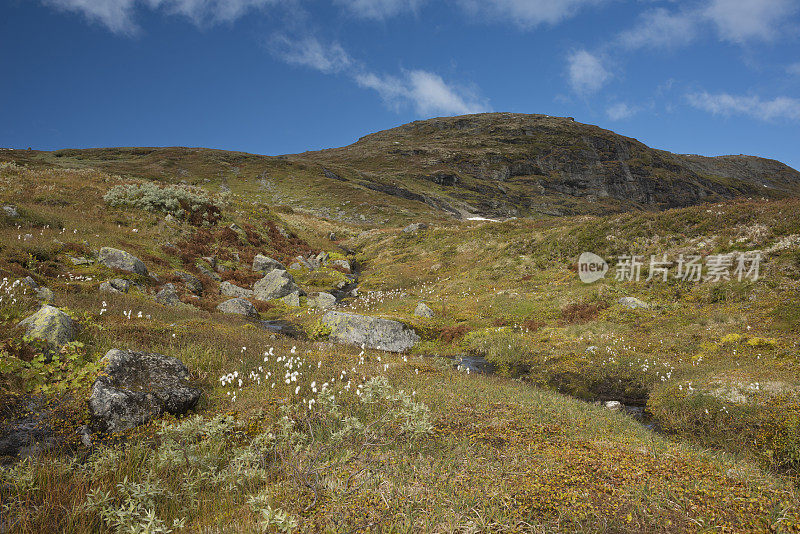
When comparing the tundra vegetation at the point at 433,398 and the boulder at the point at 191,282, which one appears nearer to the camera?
the tundra vegetation at the point at 433,398

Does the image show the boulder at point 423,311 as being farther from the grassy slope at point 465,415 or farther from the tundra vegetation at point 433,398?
the grassy slope at point 465,415

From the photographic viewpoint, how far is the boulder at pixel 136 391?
5.64 m

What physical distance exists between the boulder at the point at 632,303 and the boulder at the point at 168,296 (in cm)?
2188

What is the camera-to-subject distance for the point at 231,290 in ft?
72.5

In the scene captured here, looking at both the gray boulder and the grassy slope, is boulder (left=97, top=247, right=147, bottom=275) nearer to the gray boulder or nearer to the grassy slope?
the grassy slope

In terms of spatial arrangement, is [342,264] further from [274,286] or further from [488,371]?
[488,371]

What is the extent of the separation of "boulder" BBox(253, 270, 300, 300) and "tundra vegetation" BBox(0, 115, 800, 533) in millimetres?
1645

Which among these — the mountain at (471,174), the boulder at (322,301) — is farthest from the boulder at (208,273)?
the mountain at (471,174)

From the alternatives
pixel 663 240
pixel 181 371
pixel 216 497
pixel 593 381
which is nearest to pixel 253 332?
pixel 181 371

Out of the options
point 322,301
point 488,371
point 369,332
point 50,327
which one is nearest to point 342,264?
point 322,301

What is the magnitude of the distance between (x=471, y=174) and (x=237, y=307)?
504 feet

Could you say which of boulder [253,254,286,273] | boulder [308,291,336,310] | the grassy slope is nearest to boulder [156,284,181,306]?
the grassy slope

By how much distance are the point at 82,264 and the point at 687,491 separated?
2210cm

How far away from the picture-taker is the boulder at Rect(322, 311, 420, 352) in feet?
51.2
